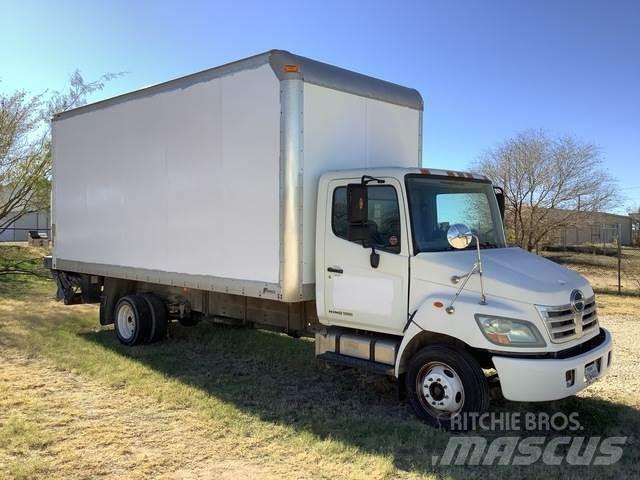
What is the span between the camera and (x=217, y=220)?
22.4 feet

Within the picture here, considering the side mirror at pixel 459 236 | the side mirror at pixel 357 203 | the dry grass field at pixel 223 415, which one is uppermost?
the side mirror at pixel 357 203

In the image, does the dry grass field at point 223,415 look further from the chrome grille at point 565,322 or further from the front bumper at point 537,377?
the chrome grille at point 565,322

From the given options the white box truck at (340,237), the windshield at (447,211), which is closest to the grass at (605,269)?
the windshield at (447,211)

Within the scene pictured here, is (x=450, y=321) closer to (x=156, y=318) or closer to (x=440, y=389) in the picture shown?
(x=440, y=389)

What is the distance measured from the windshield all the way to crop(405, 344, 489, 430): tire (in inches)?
39.5

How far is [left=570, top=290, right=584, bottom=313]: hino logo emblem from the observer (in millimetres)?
4941

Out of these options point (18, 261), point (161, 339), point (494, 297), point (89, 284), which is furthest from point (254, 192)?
point (18, 261)

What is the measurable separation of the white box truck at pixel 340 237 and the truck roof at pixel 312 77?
2cm

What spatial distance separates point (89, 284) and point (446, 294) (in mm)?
6730

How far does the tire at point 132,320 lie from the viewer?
852 centimetres

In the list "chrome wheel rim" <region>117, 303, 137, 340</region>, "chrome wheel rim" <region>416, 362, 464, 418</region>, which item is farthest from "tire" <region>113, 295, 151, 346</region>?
"chrome wheel rim" <region>416, 362, 464, 418</region>
